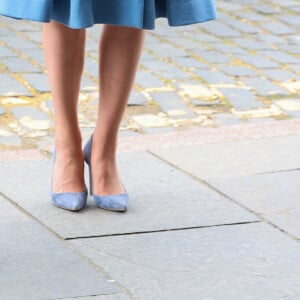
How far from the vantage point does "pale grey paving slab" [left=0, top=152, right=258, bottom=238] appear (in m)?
3.41

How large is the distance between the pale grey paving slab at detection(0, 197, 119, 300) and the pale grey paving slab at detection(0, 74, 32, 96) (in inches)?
66.0

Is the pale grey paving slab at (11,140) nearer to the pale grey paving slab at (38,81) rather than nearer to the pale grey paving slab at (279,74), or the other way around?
the pale grey paving slab at (38,81)

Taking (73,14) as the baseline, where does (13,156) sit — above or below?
below

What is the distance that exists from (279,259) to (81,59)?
0.98m

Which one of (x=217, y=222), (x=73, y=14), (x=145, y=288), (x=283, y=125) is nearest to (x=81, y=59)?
(x=73, y=14)

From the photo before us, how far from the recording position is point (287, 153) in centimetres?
427

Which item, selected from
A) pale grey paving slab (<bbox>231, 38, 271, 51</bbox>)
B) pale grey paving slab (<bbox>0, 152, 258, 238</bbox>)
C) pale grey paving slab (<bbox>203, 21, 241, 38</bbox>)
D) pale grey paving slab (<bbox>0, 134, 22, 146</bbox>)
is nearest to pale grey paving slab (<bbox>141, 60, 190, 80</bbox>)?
pale grey paving slab (<bbox>231, 38, 271, 51</bbox>)

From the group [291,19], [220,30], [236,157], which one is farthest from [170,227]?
[291,19]

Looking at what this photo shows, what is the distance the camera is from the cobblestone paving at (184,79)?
4680 mm

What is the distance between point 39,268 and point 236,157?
1.41m

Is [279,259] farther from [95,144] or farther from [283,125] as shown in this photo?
[283,125]

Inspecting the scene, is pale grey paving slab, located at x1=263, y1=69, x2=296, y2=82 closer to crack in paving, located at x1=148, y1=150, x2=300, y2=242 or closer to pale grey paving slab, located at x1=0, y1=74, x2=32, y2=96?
pale grey paving slab, located at x1=0, y1=74, x2=32, y2=96

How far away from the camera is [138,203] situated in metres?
3.64

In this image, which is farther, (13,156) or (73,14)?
(13,156)
